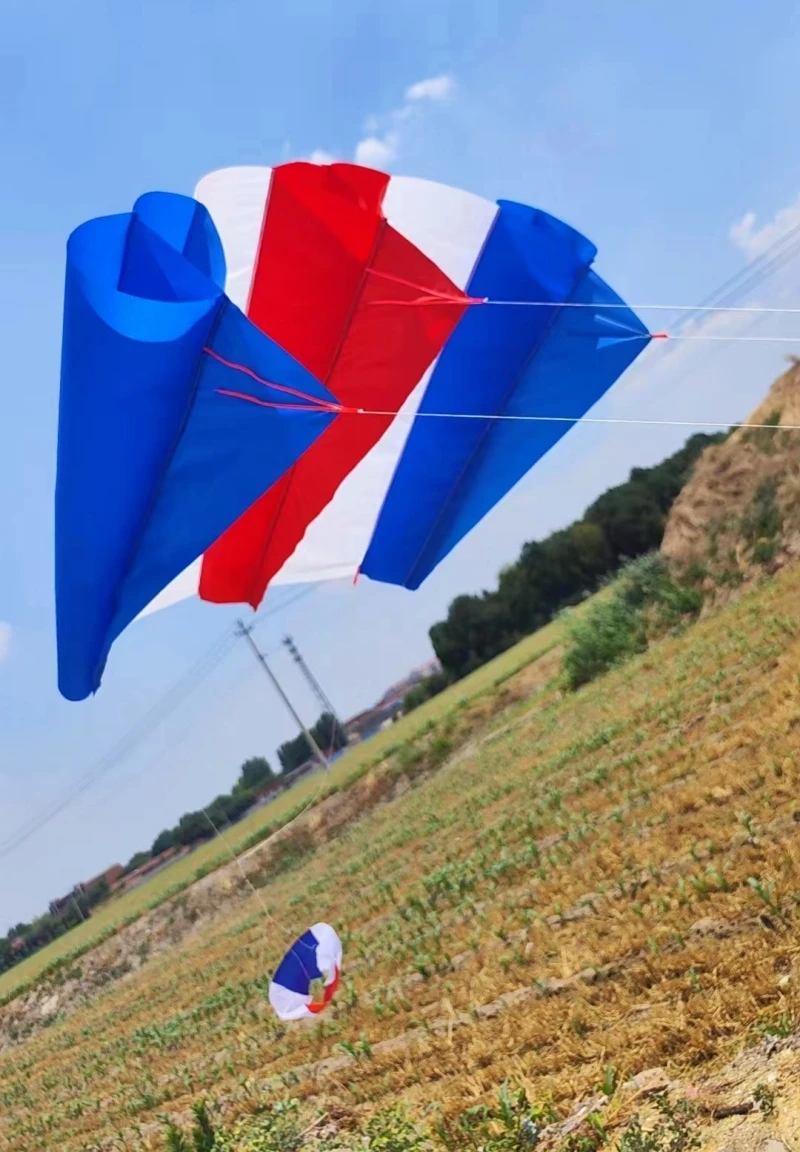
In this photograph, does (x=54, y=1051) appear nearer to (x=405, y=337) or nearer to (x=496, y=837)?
(x=496, y=837)

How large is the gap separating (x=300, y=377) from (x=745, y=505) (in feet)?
68.6

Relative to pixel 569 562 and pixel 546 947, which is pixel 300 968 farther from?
pixel 569 562

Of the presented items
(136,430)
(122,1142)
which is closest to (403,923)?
(122,1142)

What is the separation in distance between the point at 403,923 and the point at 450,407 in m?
6.16

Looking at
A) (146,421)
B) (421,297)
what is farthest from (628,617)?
(146,421)

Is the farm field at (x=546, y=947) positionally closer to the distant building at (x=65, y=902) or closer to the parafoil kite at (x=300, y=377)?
the parafoil kite at (x=300, y=377)

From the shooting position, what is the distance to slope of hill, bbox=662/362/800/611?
2173cm

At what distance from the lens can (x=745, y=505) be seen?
23.7 meters

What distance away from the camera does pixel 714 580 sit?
23391 millimetres

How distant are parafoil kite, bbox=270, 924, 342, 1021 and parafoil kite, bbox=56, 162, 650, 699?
8.24 ft

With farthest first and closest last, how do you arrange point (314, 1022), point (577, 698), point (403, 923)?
point (577, 698)
point (403, 923)
point (314, 1022)

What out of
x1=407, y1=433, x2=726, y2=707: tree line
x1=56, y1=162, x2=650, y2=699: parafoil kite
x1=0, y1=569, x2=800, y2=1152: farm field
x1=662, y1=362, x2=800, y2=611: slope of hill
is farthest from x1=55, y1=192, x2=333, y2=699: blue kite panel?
x1=407, y1=433, x2=726, y2=707: tree line

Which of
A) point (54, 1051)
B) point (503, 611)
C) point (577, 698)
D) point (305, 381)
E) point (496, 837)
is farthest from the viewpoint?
point (503, 611)

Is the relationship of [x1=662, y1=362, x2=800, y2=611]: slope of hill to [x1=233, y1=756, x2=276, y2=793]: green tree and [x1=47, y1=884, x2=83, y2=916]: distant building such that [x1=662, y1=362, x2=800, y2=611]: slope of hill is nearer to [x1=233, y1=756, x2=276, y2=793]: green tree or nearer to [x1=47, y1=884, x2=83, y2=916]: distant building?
[x1=233, y1=756, x2=276, y2=793]: green tree
